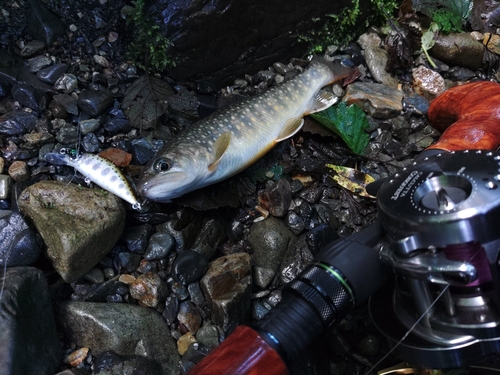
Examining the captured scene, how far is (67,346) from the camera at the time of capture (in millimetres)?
2484

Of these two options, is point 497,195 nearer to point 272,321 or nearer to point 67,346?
point 272,321

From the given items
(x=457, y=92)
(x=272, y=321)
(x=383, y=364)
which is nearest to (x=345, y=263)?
(x=272, y=321)

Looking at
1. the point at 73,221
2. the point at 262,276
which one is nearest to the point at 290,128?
the point at 262,276

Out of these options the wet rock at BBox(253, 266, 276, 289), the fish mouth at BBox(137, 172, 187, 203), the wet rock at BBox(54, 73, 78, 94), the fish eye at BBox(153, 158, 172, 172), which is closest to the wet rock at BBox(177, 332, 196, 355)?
the wet rock at BBox(253, 266, 276, 289)

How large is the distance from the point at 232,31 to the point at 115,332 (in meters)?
2.27

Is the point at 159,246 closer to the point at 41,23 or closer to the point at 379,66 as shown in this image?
the point at 41,23

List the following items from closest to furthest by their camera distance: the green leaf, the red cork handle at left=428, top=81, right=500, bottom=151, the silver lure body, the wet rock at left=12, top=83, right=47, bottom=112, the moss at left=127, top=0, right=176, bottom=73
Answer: the red cork handle at left=428, top=81, right=500, bottom=151, the silver lure body, the wet rock at left=12, top=83, right=47, bottom=112, the green leaf, the moss at left=127, top=0, right=176, bottom=73

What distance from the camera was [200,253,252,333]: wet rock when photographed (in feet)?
8.45

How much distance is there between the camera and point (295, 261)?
9.41 feet

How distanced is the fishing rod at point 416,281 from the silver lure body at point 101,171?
1.21 meters

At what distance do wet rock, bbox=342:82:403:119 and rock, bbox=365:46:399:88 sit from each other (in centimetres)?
19

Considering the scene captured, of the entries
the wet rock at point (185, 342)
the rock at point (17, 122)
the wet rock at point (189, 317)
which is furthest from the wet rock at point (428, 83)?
the rock at point (17, 122)

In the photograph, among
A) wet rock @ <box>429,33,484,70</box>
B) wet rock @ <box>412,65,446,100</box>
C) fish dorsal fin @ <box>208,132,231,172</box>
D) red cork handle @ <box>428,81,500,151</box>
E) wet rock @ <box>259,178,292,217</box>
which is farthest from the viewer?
wet rock @ <box>429,33,484,70</box>

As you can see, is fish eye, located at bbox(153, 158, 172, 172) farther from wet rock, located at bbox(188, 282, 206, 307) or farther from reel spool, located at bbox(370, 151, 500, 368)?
reel spool, located at bbox(370, 151, 500, 368)
